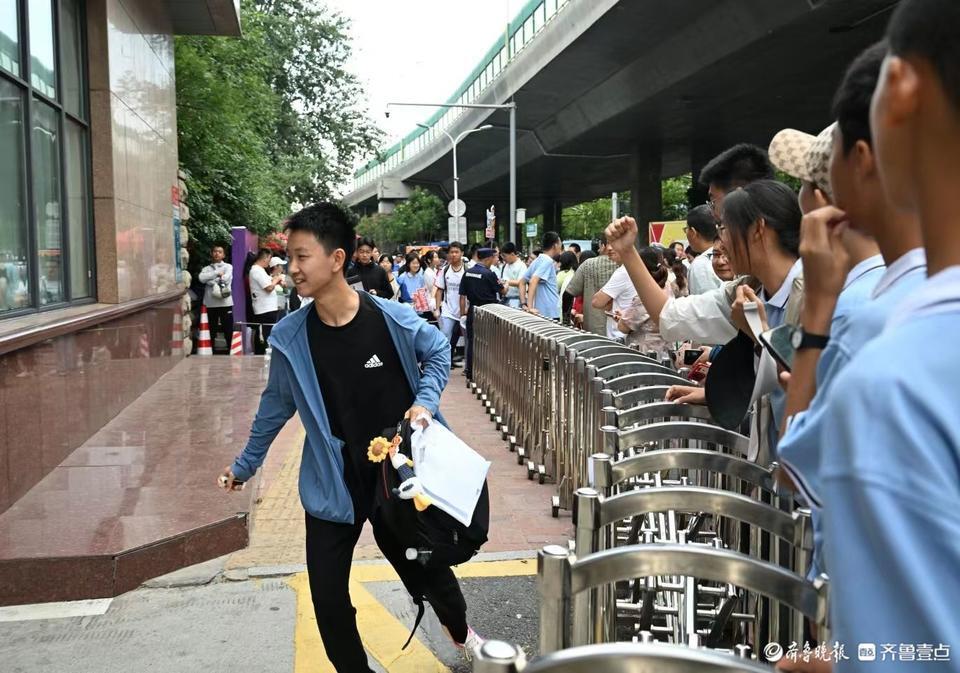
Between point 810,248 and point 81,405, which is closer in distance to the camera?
point 810,248

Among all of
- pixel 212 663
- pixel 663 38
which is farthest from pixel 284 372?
pixel 663 38

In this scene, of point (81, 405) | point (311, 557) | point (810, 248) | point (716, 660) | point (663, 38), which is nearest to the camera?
point (716, 660)

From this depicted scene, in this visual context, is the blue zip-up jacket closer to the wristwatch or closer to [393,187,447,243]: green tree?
the wristwatch

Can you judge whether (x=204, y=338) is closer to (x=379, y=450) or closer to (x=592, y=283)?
(x=592, y=283)

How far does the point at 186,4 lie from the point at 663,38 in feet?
30.8

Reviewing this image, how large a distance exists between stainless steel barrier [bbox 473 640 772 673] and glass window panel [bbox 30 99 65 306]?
615cm

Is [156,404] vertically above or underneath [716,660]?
underneath

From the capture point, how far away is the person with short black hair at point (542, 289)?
10570 mm

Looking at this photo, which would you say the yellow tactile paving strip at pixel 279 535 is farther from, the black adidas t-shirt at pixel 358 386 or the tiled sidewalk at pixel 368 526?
the black adidas t-shirt at pixel 358 386

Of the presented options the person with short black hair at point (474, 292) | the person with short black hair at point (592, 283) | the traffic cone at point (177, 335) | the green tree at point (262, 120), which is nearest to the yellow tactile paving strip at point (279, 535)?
the person with short black hair at point (592, 283)

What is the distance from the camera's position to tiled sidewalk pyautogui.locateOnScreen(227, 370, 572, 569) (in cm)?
466

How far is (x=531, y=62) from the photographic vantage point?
20.3 meters

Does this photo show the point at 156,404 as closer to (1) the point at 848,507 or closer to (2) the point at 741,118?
(1) the point at 848,507

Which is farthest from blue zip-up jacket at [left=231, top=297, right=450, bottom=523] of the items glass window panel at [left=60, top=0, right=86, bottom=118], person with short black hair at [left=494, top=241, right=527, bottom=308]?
person with short black hair at [left=494, top=241, right=527, bottom=308]
